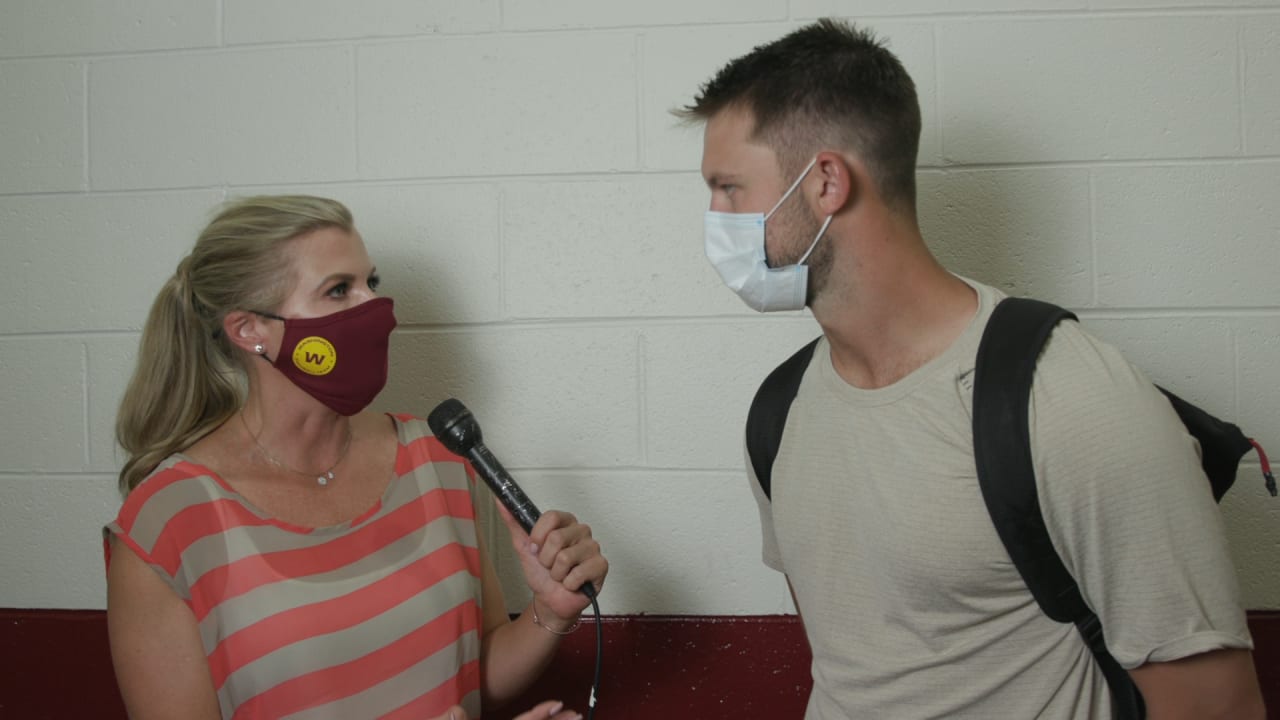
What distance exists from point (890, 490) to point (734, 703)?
2.45ft

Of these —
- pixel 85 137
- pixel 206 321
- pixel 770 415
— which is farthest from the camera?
pixel 85 137

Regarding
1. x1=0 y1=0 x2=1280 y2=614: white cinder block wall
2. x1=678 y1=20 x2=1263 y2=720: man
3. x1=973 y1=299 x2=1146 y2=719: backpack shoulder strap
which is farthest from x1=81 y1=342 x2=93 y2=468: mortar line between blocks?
x1=973 y1=299 x2=1146 y2=719: backpack shoulder strap

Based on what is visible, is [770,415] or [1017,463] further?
[770,415]

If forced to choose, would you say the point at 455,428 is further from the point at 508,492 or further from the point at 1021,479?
the point at 1021,479

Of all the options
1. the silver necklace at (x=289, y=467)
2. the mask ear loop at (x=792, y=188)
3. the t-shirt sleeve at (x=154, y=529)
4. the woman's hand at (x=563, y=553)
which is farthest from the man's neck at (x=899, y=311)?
the t-shirt sleeve at (x=154, y=529)

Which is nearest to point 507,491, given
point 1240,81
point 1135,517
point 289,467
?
point 289,467

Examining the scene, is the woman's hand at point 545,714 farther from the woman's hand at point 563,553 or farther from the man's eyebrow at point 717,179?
the man's eyebrow at point 717,179

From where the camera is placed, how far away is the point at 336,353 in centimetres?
134

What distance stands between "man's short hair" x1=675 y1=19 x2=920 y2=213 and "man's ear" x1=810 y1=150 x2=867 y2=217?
0.02m

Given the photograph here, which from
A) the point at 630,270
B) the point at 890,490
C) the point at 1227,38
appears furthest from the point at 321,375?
the point at 1227,38

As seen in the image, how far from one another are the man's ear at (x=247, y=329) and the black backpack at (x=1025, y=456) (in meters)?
0.98

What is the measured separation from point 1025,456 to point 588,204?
0.94 metres

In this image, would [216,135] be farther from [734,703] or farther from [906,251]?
[734,703]

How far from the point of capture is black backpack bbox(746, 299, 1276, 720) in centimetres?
99
